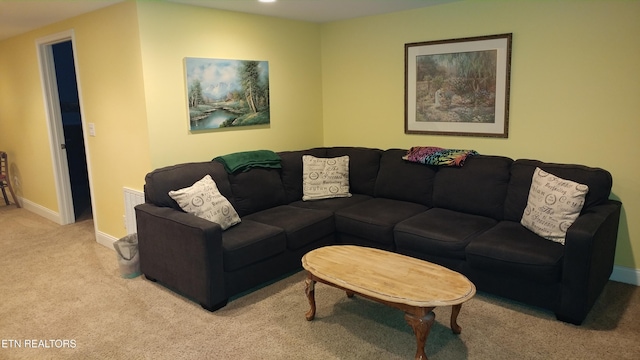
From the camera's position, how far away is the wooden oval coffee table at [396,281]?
2230mm

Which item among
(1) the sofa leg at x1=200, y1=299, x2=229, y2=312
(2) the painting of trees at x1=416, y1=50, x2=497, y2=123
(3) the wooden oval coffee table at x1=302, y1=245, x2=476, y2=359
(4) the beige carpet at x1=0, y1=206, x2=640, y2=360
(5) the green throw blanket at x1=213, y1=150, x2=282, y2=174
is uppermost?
(2) the painting of trees at x1=416, y1=50, x2=497, y2=123

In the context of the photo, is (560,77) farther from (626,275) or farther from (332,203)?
(332,203)

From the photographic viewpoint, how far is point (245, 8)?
3836 millimetres

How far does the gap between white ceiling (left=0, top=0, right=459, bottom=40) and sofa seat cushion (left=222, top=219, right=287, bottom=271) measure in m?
1.86

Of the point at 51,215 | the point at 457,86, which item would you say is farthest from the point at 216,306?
the point at 51,215

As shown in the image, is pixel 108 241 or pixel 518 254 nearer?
pixel 518 254

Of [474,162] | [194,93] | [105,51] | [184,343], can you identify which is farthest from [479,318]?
[105,51]

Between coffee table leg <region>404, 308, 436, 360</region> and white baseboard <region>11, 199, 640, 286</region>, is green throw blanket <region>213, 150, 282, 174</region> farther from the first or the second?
coffee table leg <region>404, 308, 436, 360</region>

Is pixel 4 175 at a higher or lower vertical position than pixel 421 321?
higher

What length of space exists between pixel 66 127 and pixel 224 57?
413cm

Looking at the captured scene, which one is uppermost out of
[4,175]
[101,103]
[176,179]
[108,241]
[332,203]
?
[101,103]

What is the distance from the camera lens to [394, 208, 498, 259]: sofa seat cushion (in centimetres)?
307

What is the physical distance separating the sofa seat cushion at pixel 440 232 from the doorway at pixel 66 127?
3232 mm

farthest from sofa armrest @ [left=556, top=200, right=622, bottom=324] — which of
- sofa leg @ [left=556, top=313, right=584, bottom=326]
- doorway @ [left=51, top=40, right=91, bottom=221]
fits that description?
doorway @ [left=51, top=40, right=91, bottom=221]
